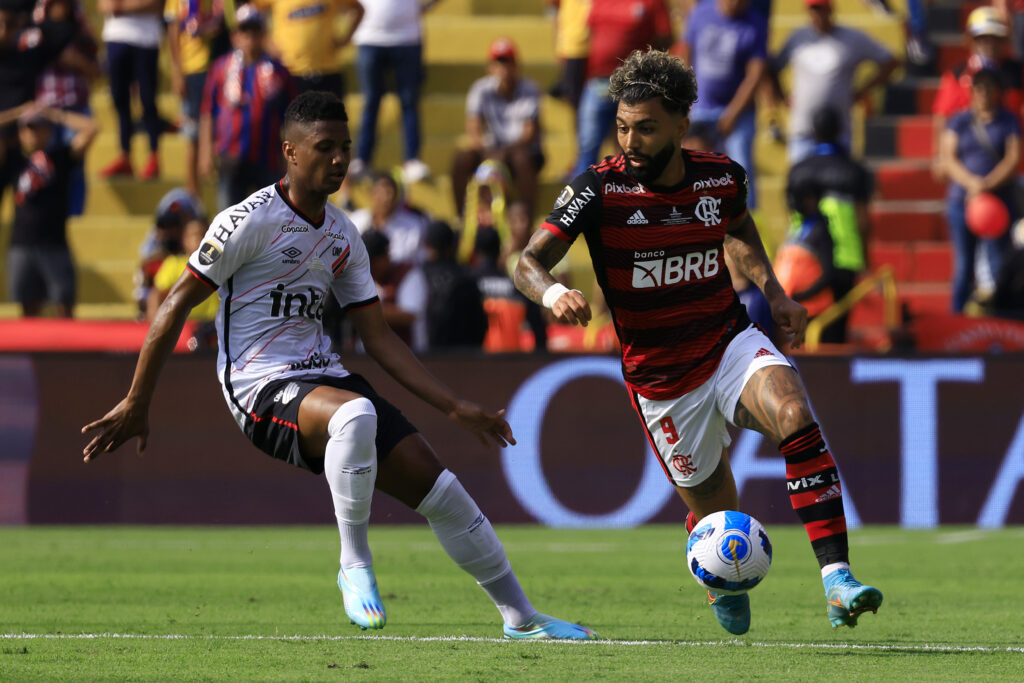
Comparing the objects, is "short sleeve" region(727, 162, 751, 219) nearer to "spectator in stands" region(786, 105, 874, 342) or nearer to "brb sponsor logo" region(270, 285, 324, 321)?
"brb sponsor logo" region(270, 285, 324, 321)

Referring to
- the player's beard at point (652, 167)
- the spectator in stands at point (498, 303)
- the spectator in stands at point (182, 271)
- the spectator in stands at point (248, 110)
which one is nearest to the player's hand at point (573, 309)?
the player's beard at point (652, 167)

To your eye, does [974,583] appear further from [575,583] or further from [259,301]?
[259,301]

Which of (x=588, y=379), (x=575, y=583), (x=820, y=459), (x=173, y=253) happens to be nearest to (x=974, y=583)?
(x=575, y=583)

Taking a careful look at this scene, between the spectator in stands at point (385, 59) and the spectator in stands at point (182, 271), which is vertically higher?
the spectator in stands at point (385, 59)

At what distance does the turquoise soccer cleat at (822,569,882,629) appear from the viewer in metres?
5.48

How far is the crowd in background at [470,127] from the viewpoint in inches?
515

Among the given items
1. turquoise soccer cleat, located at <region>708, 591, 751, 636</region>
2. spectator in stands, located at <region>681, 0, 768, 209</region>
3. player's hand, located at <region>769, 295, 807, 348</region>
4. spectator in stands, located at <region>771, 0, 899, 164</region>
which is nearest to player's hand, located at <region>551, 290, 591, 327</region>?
player's hand, located at <region>769, 295, 807, 348</region>

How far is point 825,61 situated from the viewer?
50.1 feet

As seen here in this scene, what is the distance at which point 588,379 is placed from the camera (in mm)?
11914

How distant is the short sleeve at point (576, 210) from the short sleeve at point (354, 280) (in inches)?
34.9

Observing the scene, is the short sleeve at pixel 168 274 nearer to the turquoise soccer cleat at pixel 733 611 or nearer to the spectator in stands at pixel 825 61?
the spectator in stands at pixel 825 61

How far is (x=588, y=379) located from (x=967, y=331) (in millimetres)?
3376

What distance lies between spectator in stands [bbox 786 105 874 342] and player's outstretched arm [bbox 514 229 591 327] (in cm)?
707

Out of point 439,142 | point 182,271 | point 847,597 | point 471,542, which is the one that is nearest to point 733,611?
point 847,597
